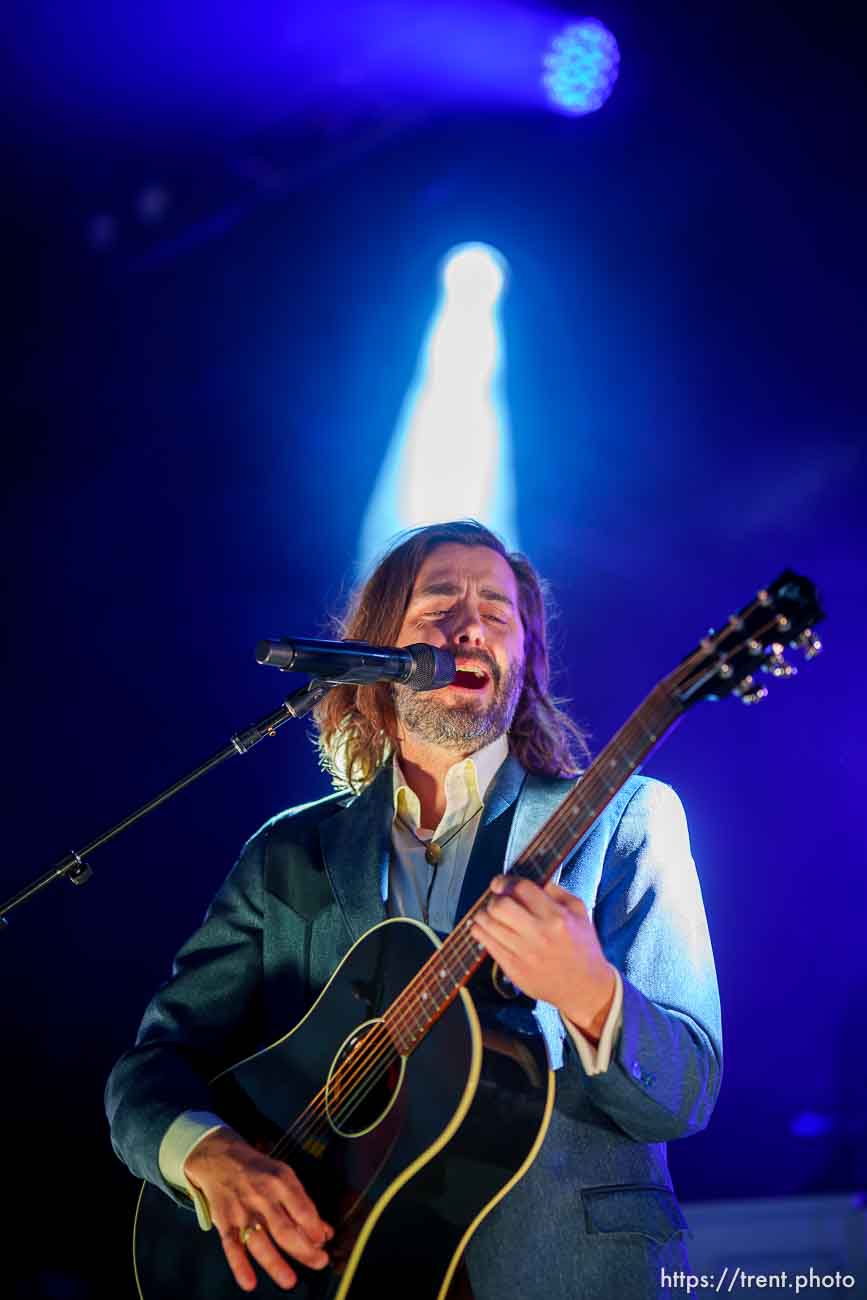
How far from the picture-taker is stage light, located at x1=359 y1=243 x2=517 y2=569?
206 inches

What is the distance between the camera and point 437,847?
2.83m

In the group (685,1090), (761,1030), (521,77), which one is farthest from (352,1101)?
(521,77)

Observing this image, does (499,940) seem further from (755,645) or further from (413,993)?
(755,645)

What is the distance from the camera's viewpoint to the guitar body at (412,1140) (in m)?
1.96

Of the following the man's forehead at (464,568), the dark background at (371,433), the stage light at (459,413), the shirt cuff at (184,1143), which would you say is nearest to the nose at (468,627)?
the man's forehead at (464,568)

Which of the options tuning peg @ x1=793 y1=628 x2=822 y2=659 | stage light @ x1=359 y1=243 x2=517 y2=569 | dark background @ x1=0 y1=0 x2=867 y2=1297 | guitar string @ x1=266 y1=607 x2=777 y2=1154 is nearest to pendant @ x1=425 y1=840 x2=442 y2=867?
guitar string @ x1=266 y1=607 x2=777 y2=1154

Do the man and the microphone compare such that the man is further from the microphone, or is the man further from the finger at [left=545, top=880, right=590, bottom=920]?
the microphone

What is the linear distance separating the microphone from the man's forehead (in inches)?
27.2

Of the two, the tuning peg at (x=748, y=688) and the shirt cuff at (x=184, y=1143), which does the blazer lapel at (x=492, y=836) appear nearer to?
the shirt cuff at (x=184, y=1143)

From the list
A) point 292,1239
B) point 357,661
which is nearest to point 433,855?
point 357,661

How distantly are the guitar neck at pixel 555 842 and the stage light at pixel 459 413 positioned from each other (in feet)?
10.7

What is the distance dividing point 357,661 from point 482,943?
73cm

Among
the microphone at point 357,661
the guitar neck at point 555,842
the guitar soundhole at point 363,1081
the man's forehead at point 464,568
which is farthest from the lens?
the man's forehead at point 464,568

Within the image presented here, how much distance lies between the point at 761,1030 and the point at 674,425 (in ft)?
9.21
